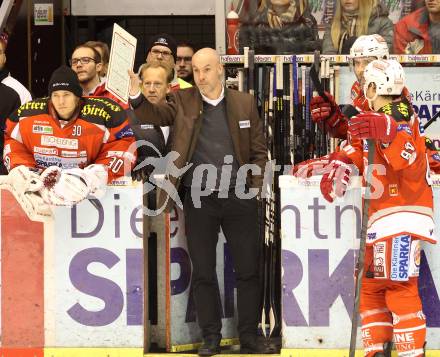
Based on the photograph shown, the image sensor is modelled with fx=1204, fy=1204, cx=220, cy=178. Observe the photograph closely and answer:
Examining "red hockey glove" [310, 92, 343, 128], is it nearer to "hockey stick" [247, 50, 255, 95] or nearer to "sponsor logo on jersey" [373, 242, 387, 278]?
"hockey stick" [247, 50, 255, 95]

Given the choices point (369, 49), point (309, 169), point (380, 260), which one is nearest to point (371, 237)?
point (380, 260)

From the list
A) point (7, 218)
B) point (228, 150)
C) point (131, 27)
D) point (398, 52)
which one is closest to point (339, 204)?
point (228, 150)

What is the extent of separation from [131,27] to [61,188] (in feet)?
13.7

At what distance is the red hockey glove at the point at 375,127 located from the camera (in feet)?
20.2

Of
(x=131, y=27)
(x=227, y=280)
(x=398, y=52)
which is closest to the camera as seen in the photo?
(x=227, y=280)

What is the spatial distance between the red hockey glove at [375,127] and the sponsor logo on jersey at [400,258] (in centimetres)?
58

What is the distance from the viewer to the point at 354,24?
9.20 metres

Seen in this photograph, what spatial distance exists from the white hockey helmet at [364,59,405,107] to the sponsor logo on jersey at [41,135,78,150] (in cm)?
171

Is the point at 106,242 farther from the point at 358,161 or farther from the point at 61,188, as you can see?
the point at 358,161

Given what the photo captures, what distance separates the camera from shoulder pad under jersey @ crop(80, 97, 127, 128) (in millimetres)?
6898

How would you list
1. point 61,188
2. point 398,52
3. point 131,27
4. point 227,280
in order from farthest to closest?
point 131,27 < point 398,52 < point 227,280 < point 61,188

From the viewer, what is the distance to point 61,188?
6.67 m

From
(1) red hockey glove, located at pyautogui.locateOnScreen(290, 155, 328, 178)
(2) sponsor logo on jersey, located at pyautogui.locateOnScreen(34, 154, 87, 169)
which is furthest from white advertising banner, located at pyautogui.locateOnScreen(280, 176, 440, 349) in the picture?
(2) sponsor logo on jersey, located at pyautogui.locateOnScreen(34, 154, 87, 169)

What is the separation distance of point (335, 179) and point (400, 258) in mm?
596
